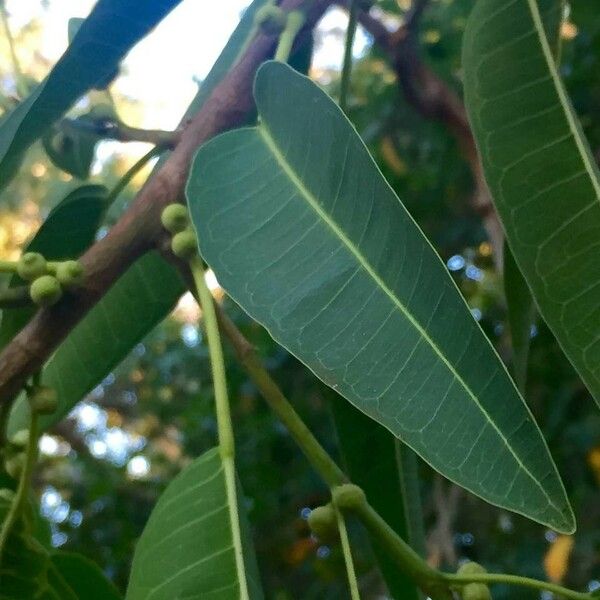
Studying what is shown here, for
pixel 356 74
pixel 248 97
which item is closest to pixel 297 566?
pixel 356 74

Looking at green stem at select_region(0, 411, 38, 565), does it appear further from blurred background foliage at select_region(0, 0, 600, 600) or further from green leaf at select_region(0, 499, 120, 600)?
blurred background foliage at select_region(0, 0, 600, 600)

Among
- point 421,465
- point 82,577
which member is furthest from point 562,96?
point 421,465

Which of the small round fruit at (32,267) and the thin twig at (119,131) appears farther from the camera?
the thin twig at (119,131)

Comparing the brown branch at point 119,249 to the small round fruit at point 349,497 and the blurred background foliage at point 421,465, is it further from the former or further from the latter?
the blurred background foliage at point 421,465

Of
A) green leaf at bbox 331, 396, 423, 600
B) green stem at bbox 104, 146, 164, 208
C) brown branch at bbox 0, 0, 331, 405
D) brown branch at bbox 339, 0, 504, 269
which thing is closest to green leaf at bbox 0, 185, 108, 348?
green stem at bbox 104, 146, 164, 208

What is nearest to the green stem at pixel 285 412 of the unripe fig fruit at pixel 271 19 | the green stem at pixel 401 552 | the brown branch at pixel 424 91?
the green stem at pixel 401 552

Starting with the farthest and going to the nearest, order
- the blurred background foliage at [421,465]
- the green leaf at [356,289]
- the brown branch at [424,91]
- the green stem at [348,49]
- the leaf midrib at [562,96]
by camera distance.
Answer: the blurred background foliage at [421,465] → the brown branch at [424,91] → the green stem at [348,49] → the leaf midrib at [562,96] → the green leaf at [356,289]

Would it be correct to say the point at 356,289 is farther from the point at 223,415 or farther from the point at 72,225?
the point at 72,225
